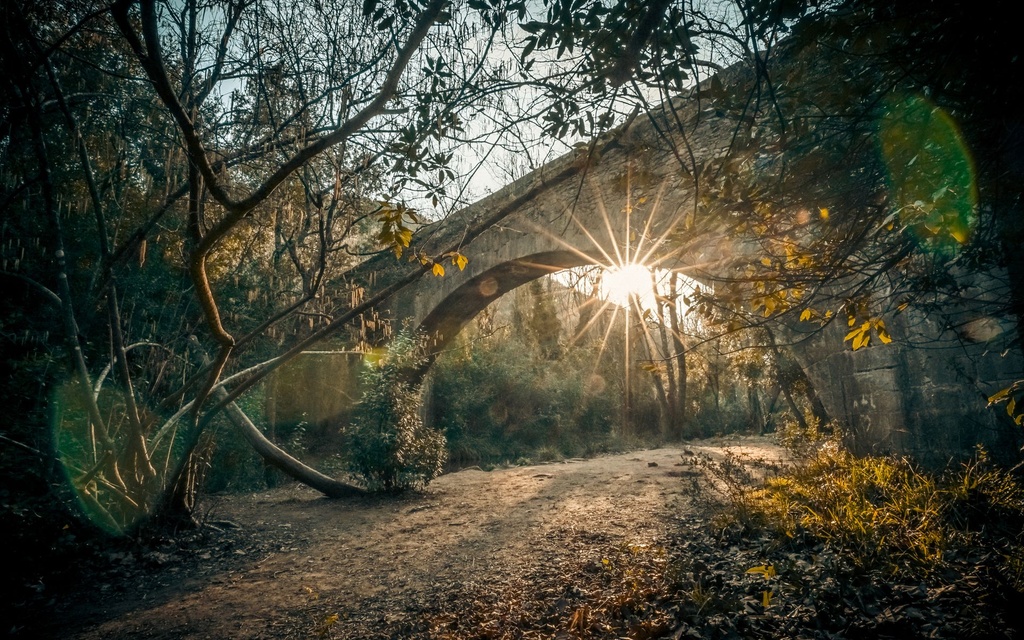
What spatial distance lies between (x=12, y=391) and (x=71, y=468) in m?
1.36

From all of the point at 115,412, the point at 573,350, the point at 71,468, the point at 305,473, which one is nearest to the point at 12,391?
the point at 115,412

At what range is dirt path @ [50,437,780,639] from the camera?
2893 millimetres

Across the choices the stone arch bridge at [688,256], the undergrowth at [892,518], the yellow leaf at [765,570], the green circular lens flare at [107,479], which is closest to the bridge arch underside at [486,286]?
the stone arch bridge at [688,256]

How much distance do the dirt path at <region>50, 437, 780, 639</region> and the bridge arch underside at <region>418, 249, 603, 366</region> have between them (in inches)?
123

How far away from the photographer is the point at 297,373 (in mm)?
11016

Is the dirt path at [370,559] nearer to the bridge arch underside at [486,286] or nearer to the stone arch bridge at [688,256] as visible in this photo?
the stone arch bridge at [688,256]

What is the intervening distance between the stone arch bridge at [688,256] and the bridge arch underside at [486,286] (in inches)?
1.4

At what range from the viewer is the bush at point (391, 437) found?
20.8 ft

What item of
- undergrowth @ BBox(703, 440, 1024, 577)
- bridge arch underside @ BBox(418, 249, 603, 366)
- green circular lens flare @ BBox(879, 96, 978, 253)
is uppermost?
bridge arch underside @ BBox(418, 249, 603, 366)

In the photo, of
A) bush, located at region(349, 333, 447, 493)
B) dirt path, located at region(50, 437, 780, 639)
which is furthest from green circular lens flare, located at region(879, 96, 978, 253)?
bush, located at region(349, 333, 447, 493)

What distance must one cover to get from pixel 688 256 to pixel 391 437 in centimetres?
427

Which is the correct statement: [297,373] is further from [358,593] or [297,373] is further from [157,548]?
[358,593]

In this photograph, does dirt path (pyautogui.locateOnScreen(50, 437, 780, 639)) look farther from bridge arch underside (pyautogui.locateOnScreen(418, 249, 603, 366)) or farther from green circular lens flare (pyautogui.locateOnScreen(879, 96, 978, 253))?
bridge arch underside (pyautogui.locateOnScreen(418, 249, 603, 366))

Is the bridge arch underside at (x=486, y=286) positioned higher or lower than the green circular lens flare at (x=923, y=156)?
higher
